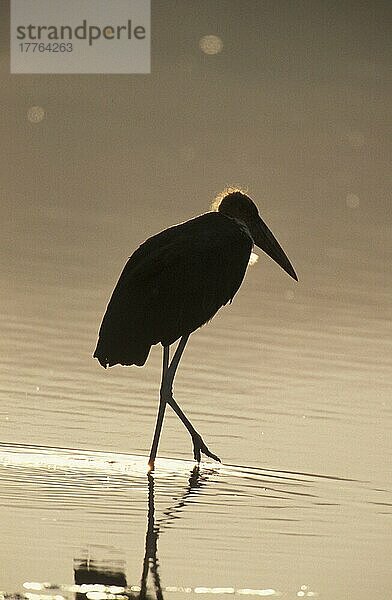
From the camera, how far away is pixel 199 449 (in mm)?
9406

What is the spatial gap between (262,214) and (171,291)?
851cm

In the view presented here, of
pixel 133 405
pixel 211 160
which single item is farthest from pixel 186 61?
pixel 133 405

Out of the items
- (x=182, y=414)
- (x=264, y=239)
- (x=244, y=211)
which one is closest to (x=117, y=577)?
(x=182, y=414)

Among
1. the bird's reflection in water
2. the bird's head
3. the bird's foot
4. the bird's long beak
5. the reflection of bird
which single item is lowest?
the bird's reflection in water

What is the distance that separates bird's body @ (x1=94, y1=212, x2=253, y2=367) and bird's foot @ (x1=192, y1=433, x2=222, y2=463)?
0.42m

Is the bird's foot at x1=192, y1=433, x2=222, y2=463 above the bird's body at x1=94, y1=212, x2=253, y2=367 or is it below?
below

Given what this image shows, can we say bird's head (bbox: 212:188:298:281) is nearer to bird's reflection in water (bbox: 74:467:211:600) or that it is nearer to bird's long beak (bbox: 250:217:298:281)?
bird's long beak (bbox: 250:217:298:281)

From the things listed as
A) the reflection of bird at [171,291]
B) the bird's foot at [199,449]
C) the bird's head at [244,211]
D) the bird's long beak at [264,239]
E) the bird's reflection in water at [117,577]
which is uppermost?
the bird's head at [244,211]

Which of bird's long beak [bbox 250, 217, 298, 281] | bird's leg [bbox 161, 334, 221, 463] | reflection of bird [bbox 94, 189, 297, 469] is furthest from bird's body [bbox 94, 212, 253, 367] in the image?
bird's long beak [bbox 250, 217, 298, 281]

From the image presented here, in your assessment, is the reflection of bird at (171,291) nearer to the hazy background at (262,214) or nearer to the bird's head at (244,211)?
the bird's head at (244,211)

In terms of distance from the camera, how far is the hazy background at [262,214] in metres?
9.94

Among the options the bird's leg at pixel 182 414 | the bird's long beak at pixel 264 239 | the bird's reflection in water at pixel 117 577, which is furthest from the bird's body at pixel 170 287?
the bird's reflection in water at pixel 117 577

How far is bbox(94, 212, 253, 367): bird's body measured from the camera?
9.41 metres

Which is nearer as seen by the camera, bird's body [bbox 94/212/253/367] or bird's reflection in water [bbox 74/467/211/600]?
bird's reflection in water [bbox 74/467/211/600]
